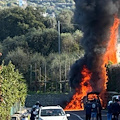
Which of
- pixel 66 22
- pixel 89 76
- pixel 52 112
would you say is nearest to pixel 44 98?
pixel 89 76

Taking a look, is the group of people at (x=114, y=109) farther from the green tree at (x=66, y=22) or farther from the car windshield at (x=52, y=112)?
the green tree at (x=66, y=22)

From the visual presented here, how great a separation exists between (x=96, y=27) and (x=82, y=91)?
731 centimetres

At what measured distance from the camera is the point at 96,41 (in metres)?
59.6

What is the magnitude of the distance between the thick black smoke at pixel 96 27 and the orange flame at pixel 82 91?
72cm

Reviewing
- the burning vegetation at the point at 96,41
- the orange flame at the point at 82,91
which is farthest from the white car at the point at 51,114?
the orange flame at the point at 82,91

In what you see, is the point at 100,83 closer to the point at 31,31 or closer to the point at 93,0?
the point at 93,0

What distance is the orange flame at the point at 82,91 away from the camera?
60822 millimetres

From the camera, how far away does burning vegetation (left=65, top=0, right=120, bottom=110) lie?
59.5 m

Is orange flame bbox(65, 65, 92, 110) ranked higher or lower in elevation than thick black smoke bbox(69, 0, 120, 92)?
lower

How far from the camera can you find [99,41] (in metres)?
59.8

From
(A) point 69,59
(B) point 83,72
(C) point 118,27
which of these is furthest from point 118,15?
(A) point 69,59

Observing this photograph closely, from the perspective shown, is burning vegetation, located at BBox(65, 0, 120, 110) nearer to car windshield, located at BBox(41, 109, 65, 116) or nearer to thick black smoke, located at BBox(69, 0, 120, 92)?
thick black smoke, located at BBox(69, 0, 120, 92)

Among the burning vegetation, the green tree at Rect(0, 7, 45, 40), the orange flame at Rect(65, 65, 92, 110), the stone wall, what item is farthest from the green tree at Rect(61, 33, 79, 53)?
the burning vegetation

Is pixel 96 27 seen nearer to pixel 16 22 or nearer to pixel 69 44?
pixel 69 44
